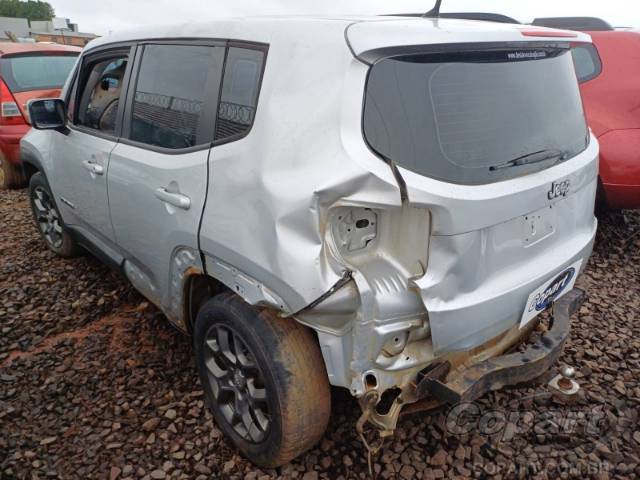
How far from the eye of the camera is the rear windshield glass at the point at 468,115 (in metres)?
1.54

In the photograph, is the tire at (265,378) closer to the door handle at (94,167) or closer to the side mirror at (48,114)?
the door handle at (94,167)

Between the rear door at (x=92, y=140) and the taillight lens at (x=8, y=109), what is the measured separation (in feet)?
8.76

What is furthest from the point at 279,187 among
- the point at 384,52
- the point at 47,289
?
the point at 47,289

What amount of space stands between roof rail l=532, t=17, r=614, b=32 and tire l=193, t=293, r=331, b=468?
4308mm

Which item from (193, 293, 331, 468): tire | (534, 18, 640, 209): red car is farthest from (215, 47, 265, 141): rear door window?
(534, 18, 640, 209): red car

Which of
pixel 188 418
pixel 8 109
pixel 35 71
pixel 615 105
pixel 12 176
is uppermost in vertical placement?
pixel 35 71

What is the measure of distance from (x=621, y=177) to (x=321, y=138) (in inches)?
125

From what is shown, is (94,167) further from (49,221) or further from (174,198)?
(49,221)

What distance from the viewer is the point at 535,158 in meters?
1.80

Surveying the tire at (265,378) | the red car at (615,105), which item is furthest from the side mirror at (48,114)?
the red car at (615,105)

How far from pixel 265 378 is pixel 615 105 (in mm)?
3597

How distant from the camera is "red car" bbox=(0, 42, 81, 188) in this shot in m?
5.38

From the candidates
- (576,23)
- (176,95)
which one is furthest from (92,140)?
(576,23)

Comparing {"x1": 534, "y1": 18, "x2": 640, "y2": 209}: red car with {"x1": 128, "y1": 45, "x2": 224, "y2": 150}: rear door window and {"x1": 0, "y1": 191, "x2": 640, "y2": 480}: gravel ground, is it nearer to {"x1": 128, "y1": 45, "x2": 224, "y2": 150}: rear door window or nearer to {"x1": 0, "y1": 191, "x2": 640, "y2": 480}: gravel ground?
{"x1": 0, "y1": 191, "x2": 640, "y2": 480}: gravel ground
